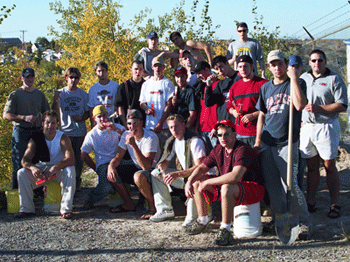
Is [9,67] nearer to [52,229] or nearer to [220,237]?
[52,229]

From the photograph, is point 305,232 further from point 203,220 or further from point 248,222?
point 203,220

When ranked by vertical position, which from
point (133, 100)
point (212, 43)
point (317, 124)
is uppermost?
point (212, 43)

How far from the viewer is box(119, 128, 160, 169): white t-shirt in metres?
5.94

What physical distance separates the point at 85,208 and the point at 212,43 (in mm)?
7363

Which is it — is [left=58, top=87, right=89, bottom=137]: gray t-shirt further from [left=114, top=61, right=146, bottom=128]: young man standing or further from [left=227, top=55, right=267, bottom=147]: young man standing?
[left=227, top=55, right=267, bottom=147]: young man standing

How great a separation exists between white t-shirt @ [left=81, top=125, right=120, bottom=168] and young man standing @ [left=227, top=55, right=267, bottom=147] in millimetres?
1915

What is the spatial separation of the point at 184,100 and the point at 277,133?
191cm

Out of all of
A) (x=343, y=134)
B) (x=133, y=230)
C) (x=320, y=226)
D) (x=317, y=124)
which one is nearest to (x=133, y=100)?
(x=133, y=230)

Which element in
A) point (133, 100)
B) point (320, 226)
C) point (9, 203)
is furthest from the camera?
point (133, 100)

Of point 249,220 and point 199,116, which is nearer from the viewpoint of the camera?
point 249,220

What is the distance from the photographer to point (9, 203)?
6172mm

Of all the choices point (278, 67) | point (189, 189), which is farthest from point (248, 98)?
point (189, 189)

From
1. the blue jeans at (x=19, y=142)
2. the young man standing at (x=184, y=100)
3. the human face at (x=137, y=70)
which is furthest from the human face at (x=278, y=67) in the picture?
the blue jeans at (x=19, y=142)

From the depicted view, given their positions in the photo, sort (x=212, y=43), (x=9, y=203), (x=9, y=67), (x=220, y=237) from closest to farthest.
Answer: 1. (x=220, y=237)
2. (x=9, y=203)
3. (x=9, y=67)
4. (x=212, y=43)
